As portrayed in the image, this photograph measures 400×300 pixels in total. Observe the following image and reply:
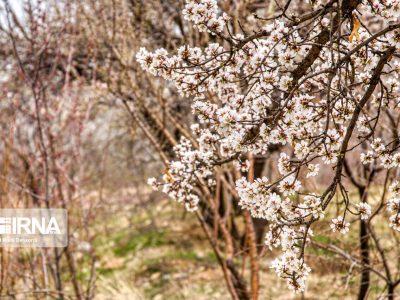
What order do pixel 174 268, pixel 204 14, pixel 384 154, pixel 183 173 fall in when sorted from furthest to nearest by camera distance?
pixel 174 268 → pixel 183 173 → pixel 384 154 → pixel 204 14

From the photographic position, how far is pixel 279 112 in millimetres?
2105

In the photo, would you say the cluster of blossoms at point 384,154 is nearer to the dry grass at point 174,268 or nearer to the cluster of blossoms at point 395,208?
the cluster of blossoms at point 395,208

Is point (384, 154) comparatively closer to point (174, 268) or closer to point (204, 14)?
point (204, 14)

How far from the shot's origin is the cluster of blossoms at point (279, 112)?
2.08m

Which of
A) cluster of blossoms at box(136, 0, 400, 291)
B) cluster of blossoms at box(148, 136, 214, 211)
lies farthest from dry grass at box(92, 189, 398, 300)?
cluster of blossoms at box(148, 136, 214, 211)

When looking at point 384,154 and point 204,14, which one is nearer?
point 204,14

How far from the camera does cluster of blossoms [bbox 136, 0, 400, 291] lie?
208 centimetres

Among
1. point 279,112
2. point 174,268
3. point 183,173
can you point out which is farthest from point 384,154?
point 174,268

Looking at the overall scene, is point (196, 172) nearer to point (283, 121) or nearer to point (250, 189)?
point (250, 189)

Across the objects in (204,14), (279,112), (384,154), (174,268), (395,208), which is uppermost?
(204,14)

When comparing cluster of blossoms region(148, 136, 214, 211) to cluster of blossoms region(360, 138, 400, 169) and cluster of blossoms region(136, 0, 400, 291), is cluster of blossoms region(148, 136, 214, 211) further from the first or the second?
cluster of blossoms region(360, 138, 400, 169)

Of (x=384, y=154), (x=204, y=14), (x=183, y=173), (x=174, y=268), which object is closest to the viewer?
(x=204, y=14)

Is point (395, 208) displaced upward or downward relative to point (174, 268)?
downward

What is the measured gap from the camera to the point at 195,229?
9266 mm
